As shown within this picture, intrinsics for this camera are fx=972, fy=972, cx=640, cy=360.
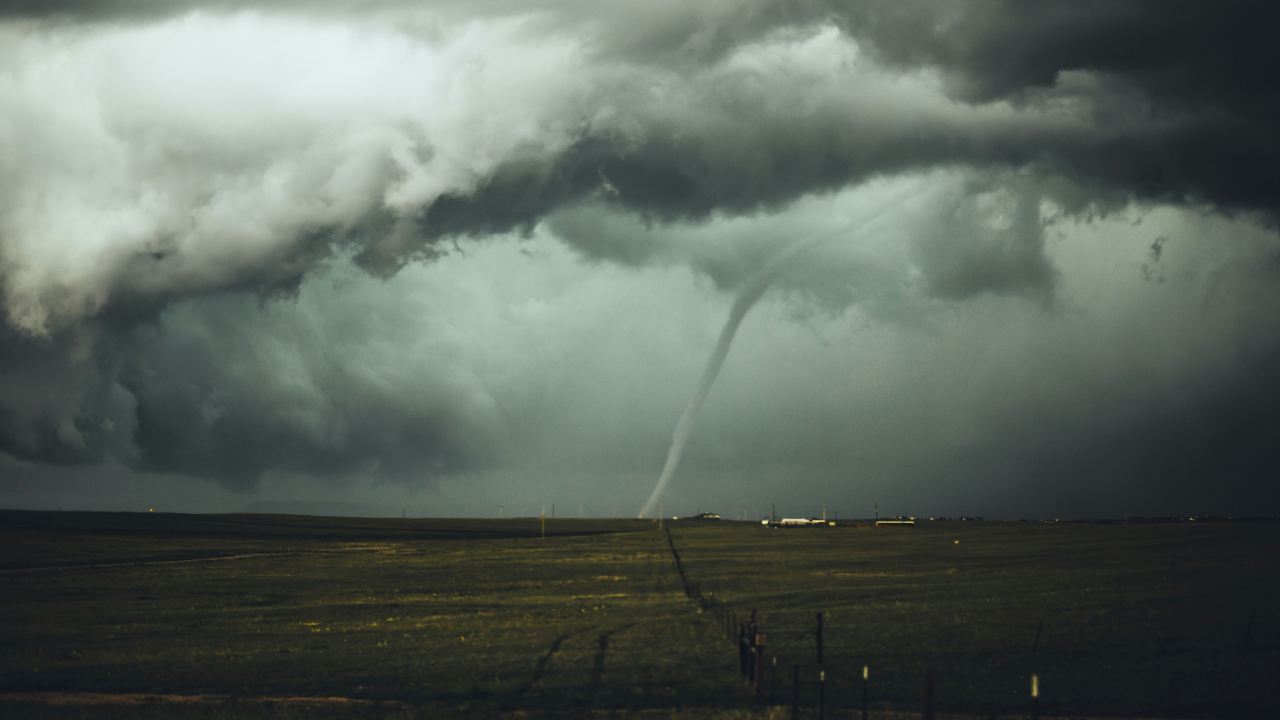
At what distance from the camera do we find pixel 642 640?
43.7 m

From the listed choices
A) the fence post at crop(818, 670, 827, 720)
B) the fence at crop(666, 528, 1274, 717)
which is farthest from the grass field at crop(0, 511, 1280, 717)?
the fence post at crop(818, 670, 827, 720)

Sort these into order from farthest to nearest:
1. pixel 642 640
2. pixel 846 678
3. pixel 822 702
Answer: pixel 642 640, pixel 846 678, pixel 822 702

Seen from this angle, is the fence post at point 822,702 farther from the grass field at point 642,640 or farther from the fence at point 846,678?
the grass field at point 642,640

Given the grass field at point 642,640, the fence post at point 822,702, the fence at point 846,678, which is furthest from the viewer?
the grass field at point 642,640

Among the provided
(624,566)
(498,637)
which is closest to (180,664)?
(498,637)

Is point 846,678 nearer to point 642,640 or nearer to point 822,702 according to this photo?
point 642,640

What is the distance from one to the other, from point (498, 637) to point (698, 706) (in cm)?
2046

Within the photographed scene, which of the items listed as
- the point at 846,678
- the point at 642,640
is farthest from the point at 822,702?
the point at 642,640

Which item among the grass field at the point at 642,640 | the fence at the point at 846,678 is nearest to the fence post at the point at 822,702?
the fence at the point at 846,678

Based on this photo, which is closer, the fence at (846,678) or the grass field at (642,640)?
the fence at (846,678)

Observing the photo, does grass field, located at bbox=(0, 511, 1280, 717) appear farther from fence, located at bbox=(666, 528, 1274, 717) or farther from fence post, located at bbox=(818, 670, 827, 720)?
fence post, located at bbox=(818, 670, 827, 720)

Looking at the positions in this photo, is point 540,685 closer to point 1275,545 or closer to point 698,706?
point 698,706

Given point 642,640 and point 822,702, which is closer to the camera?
point 822,702

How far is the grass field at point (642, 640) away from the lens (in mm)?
31203
